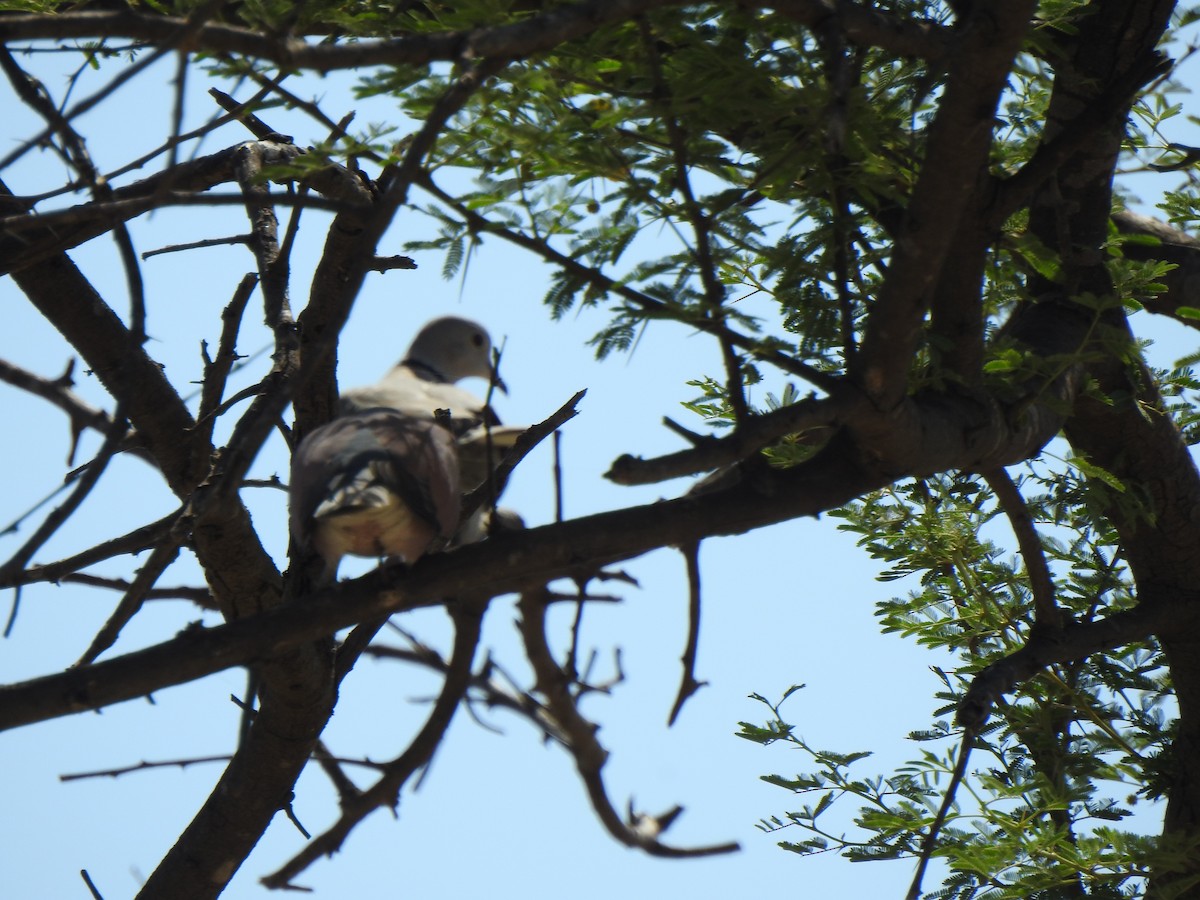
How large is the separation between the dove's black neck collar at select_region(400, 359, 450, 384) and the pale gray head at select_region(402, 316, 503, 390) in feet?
0.40

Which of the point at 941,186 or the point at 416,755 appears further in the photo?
the point at 416,755

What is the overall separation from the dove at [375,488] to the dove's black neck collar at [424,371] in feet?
4.84

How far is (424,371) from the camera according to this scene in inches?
183

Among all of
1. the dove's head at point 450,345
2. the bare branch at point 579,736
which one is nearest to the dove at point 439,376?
the dove's head at point 450,345

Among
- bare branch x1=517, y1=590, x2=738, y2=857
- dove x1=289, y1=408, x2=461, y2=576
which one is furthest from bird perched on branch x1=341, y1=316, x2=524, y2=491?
bare branch x1=517, y1=590, x2=738, y2=857

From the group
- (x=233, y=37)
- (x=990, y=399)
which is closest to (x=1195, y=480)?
(x=990, y=399)

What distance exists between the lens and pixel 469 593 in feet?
8.63

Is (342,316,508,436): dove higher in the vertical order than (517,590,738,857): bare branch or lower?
higher

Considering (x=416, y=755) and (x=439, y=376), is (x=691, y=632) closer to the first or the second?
(x=416, y=755)

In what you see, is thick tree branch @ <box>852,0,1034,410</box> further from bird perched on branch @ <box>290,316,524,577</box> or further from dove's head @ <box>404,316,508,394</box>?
dove's head @ <box>404,316,508,394</box>

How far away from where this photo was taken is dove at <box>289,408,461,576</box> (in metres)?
2.82

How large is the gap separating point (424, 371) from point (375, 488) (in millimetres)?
1868

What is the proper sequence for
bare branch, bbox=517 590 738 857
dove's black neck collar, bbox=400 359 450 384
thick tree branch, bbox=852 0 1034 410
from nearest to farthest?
thick tree branch, bbox=852 0 1034 410, bare branch, bbox=517 590 738 857, dove's black neck collar, bbox=400 359 450 384

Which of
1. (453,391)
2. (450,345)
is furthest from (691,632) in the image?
(450,345)
